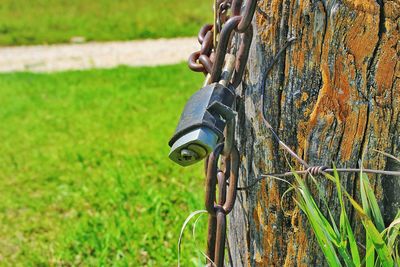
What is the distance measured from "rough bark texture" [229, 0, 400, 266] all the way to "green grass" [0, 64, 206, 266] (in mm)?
1226

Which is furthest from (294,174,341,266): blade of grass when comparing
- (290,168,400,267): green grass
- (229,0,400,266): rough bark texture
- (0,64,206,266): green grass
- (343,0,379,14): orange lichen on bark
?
(0,64,206,266): green grass

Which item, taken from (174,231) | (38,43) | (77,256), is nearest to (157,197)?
(174,231)

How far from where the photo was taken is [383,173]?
142 centimetres

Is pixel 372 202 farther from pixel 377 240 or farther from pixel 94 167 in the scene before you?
pixel 94 167

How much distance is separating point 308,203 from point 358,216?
18cm

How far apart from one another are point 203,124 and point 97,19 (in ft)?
38.0

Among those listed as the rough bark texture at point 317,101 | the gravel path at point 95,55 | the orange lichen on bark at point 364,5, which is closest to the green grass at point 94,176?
the rough bark texture at point 317,101

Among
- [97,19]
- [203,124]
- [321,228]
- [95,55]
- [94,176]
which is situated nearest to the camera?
[203,124]

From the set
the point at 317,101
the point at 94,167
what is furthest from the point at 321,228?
the point at 94,167

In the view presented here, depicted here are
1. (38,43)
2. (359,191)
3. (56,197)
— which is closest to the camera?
(359,191)

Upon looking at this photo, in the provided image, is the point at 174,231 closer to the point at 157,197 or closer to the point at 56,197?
the point at 157,197

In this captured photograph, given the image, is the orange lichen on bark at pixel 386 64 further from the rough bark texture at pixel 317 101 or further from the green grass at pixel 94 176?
the green grass at pixel 94 176

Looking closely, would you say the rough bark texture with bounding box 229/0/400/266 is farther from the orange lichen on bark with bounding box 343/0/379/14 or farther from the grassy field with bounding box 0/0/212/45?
the grassy field with bounding box 0/0/212/45

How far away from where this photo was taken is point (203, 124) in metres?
1.30
